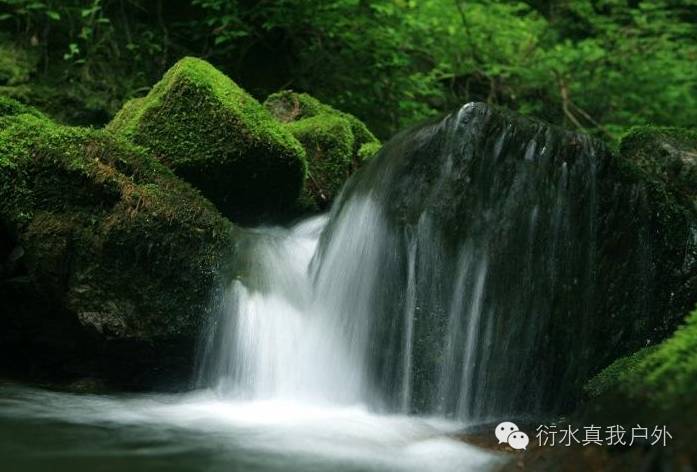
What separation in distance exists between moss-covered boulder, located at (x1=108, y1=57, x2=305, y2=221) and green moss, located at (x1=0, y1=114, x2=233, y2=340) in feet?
2.05

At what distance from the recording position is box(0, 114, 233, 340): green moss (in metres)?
3.92

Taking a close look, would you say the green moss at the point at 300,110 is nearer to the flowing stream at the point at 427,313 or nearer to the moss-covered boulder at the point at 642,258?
the flowing stream at the point at 427,313

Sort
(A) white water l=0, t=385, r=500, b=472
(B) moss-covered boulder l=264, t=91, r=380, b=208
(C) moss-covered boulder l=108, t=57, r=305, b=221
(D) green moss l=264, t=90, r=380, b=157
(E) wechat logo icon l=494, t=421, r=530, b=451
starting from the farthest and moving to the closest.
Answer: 1. (D) green moss l=264, t=90, r=380, b=157
2. (B) moss-covered boulder l=264, t=91, r=380, b=208
3. (C) moss-covered boulder l=108, t=57, r=305, b=221
4. (E) wechat logo icon l=494, t=421, r=530, b=451
5. (A) white water l=0, t=385, r=500, b=472

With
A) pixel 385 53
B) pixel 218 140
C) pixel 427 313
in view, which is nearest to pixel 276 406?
pixel 427 313

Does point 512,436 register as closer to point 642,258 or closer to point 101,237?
point 642,258

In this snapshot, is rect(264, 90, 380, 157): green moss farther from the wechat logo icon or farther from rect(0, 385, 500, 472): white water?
the wechat logo icon

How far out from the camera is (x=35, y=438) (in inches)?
113

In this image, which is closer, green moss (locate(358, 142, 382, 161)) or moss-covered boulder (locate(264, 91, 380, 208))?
moss-covered boulder (locate(264, 91, 380, 208))

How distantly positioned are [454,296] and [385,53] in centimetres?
526

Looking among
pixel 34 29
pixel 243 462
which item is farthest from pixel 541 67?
pixel 243 462

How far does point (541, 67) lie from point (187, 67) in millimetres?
6172

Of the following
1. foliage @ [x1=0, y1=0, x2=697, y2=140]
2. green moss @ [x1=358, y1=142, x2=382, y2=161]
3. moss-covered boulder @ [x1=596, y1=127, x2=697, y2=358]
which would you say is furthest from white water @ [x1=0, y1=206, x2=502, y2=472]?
foliage @ [x1=0, y1=0, x2=697, y2=140]

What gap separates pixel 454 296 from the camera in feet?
12.8

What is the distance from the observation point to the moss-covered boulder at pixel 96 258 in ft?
12.9
